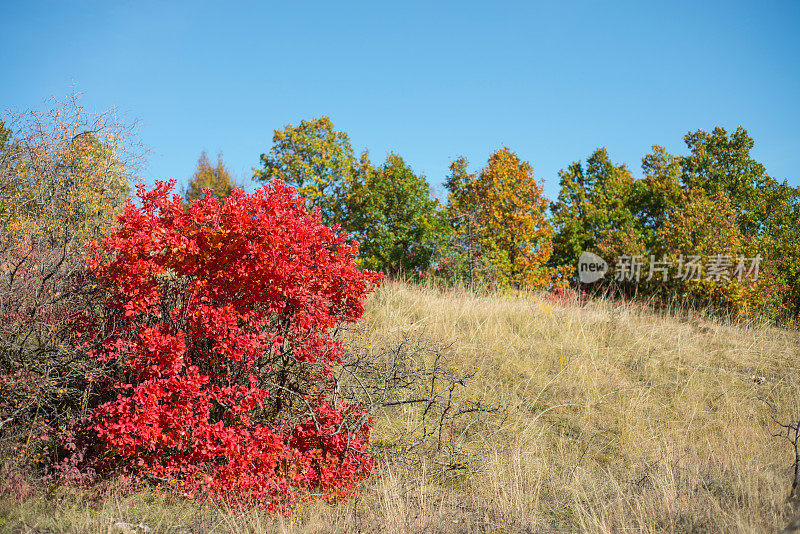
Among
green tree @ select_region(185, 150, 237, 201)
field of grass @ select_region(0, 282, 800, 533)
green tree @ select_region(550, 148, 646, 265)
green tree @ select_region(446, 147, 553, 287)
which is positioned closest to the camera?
field of grass @ select_region(0, 282, 800, 533)

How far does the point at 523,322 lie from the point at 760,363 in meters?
4.44

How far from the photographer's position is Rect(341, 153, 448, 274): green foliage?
15.4 m

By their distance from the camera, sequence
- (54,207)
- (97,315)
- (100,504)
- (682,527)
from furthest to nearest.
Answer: (54,207) < (97,315) < (100,504) < (682,527)

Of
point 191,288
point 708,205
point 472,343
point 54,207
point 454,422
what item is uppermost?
point 708,205

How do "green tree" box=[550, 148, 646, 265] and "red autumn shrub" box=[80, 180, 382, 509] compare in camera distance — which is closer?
"red autumn shrub" box=[80, 180, 382, 509]

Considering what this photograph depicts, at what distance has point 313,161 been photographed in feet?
68.8

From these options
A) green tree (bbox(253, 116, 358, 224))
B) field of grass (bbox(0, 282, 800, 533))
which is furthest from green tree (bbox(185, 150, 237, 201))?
field of grass (bbox(0, 282, 800, 533))

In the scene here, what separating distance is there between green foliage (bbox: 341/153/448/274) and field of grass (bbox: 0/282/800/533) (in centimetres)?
413

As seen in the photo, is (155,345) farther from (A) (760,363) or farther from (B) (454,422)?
(A) (760,363)

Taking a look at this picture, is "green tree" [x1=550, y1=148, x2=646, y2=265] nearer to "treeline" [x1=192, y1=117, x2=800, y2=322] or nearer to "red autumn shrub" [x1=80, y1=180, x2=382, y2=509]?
"treeline" [x1=192, y1=117, x2=800, y2=322]

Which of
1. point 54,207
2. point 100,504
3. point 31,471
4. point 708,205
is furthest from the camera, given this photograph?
point 708,205

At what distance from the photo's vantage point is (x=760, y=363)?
964 centimetres

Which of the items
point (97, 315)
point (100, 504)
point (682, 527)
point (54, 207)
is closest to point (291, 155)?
point (54, 207)

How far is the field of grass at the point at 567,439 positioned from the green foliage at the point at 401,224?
13.6 feet
